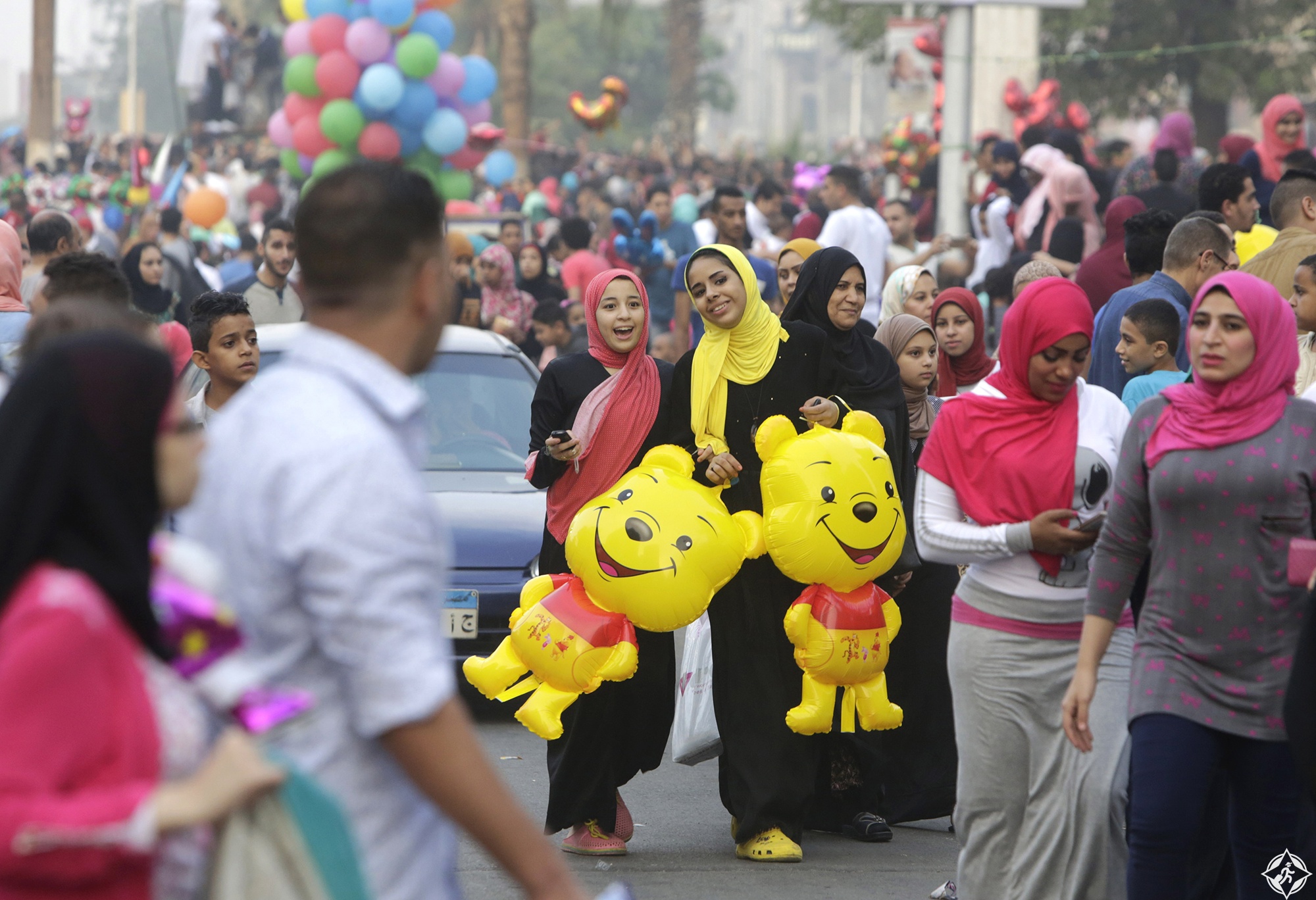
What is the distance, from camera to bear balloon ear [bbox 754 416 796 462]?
559 centimetres

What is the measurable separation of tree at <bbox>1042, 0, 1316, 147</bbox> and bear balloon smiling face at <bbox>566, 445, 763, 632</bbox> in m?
20.0

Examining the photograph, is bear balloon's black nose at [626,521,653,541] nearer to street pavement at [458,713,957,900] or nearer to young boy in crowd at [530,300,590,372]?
street pavement at [458,713,957,900]

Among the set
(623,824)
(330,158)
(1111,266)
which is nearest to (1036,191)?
(1111,266)

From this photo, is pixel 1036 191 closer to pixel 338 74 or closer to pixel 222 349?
pixel 338 74

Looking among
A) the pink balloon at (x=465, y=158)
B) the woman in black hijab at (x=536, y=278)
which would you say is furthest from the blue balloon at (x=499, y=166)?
the woman in black hijab at (x=536, y=278)

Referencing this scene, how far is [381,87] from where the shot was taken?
1355cm

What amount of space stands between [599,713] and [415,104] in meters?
9.07

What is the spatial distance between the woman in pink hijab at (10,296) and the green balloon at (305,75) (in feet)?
24.4

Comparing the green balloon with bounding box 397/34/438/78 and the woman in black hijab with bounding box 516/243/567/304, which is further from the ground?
the green balloon with bounding box 397/34/438/78

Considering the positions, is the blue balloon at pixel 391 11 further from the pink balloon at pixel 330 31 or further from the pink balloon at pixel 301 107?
the pink balloon at pixel 301 107

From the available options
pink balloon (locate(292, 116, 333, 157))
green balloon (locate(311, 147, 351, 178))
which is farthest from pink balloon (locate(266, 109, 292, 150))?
green balloon (locate(311, 147, 351, 178))

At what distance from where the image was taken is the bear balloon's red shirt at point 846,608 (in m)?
5.52

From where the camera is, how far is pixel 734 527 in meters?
5.52

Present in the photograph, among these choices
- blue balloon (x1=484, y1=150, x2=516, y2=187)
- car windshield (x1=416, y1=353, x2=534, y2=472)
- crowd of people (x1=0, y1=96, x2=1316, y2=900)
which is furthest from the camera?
blue balloon (x1=484, y1=150, x2=516, y2=187)
